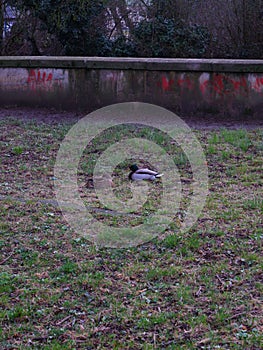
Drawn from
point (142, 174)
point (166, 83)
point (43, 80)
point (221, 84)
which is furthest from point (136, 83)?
point (142, 174)

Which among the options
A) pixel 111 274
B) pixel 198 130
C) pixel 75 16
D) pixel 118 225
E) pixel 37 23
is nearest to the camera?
pixel 111 274

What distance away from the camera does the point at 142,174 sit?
627 cm

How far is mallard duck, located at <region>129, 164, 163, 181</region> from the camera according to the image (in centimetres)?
626

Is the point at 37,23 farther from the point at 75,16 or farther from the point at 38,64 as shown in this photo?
the point at 38,64

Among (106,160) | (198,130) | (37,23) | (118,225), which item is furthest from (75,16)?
(118,225)

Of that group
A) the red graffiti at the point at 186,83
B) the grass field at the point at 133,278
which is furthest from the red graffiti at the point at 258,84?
the grass field at the point at 133,278

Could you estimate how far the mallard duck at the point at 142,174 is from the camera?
6.26 metres

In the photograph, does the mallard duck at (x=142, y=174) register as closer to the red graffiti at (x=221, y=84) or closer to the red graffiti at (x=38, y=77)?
the red graffiti at (x=221, y=84)

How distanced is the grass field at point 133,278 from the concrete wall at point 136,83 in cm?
330

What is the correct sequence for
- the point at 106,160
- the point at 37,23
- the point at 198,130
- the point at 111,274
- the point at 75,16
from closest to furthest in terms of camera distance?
the point at 111,274 < the point at 106,160 < the point at 198,130 < the point at 75,16 < the point at 37,23

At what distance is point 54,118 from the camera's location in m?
9.41

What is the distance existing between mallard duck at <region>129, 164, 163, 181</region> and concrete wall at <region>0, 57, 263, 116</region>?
3.34 meters

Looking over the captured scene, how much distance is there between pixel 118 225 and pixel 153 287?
118 centimetres

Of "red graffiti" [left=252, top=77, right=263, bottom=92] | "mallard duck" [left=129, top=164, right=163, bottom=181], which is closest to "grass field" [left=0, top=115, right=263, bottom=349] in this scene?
"mallard duck" [left=129, top=164, right=163, bottom=181]
